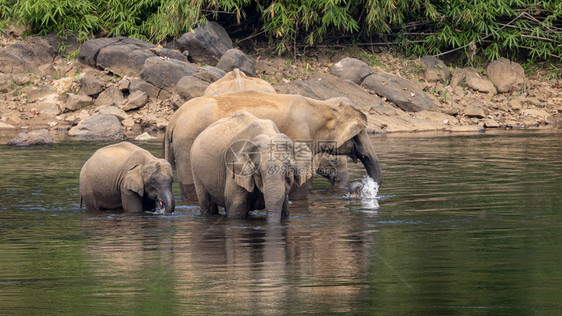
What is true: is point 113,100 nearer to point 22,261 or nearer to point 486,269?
point 22,261

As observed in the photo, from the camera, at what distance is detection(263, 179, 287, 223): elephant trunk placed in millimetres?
12898

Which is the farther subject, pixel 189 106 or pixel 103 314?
pixel 189 106

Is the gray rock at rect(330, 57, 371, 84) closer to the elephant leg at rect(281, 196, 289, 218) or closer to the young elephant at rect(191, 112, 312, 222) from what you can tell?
the young elephant at rect(191, 112, 312, 222)

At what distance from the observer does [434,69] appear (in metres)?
36.7

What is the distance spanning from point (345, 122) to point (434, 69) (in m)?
20.2

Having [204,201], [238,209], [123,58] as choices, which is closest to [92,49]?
[123,58]

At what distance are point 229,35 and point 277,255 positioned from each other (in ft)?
96.0

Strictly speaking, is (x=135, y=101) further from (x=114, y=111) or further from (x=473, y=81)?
(x=473, y=81)

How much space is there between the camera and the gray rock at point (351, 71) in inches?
1345

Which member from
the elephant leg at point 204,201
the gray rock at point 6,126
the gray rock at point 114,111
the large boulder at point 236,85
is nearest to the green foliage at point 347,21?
the gray rock at point 114,111

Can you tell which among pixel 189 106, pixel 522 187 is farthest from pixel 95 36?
pixel 522 187

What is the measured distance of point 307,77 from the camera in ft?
114

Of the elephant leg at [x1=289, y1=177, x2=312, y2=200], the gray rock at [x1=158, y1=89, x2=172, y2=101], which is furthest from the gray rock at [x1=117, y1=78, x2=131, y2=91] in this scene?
the elephant leg at [x1=289, y1=177, x2=312, y2=200]

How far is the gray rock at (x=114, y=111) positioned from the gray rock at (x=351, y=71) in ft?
24.6
